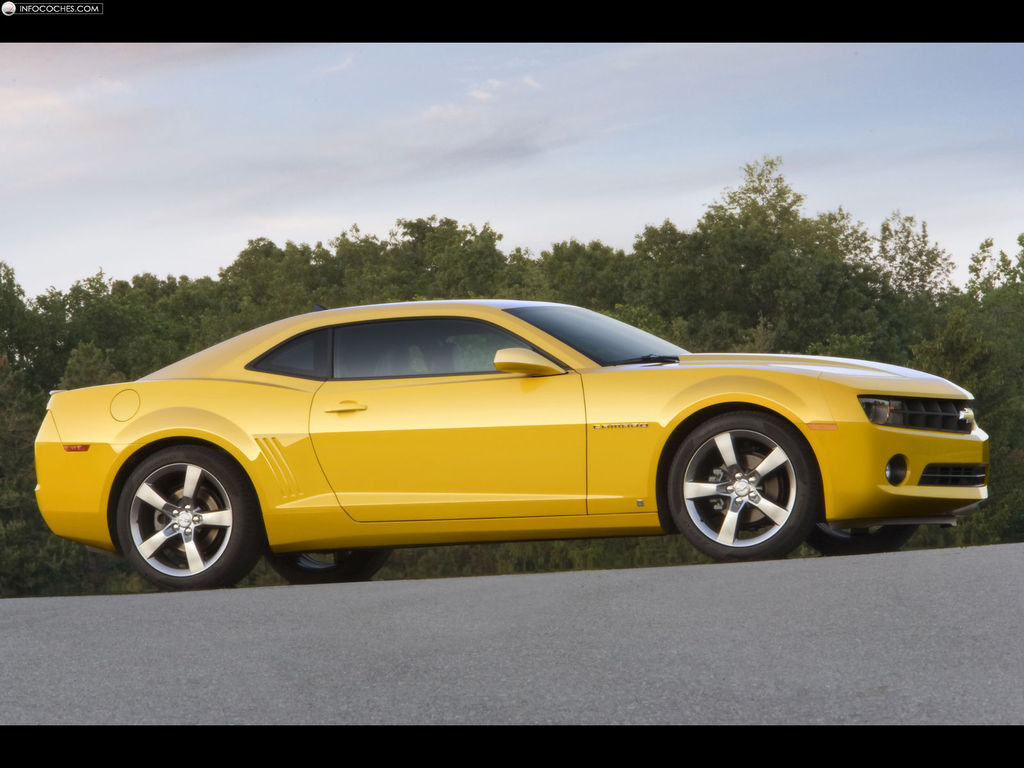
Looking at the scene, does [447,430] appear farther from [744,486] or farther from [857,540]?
[857,540]

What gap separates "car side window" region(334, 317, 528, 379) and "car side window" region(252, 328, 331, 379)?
0.24 ft

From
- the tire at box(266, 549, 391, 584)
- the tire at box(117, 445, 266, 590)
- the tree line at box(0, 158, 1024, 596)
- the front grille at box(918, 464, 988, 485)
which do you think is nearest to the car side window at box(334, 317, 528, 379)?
the tire at box(117, 445, 266, 590)

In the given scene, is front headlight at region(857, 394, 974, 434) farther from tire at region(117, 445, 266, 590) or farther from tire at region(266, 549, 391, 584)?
tire at region(266, 549, 391, 584)

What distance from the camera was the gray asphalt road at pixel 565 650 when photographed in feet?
13.9

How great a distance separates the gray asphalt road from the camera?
13.9 ft

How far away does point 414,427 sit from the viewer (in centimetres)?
737

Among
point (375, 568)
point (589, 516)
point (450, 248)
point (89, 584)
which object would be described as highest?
point (450, 248)

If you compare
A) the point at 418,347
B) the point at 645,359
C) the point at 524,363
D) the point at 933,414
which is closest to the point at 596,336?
the point at 645,359

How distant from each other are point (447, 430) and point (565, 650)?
2425 millimetres

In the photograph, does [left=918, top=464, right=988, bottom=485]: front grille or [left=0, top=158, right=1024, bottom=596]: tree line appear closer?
[left=918, top=464, right=988, bottom=485]: front grille

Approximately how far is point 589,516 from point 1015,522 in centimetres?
5610
